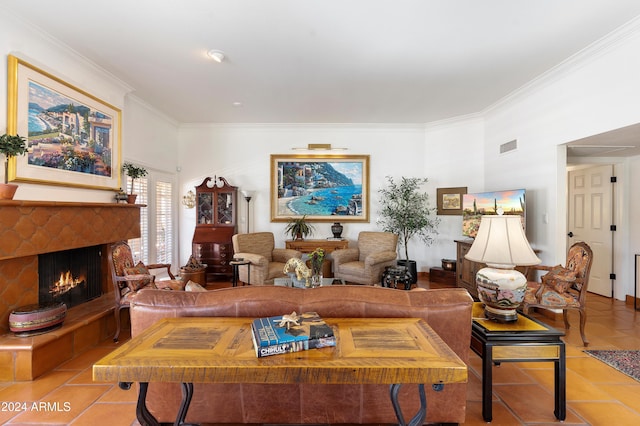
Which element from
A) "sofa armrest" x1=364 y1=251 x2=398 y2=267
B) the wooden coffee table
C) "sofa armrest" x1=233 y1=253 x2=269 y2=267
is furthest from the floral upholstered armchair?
"sofa armrest" x1=233 y1=253 x2=269 y2=267

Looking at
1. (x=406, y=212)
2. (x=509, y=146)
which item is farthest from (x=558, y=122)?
(x=406, y=212)

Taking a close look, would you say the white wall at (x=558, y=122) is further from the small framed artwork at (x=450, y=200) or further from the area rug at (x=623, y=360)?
the area rug at (x=623, y=360)

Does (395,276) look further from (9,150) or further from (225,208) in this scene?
(9,150)

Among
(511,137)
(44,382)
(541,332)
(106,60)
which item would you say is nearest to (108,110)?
(106,60)

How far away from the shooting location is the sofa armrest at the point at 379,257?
475 centimetres

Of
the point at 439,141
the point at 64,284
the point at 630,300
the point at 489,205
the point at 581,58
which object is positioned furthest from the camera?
the point at 439,141

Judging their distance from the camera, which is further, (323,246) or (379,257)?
(323,246)

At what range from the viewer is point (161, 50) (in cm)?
325

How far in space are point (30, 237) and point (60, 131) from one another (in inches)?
48.9

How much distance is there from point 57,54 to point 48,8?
2.27 ft

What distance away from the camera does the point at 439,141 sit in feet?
19.4

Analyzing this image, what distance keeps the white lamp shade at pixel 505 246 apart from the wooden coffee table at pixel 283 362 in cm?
96

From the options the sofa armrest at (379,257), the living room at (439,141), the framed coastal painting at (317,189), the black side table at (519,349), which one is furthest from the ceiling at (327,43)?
the black side table at (519,349)

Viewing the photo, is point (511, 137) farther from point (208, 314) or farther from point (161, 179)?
point (161, 179)
